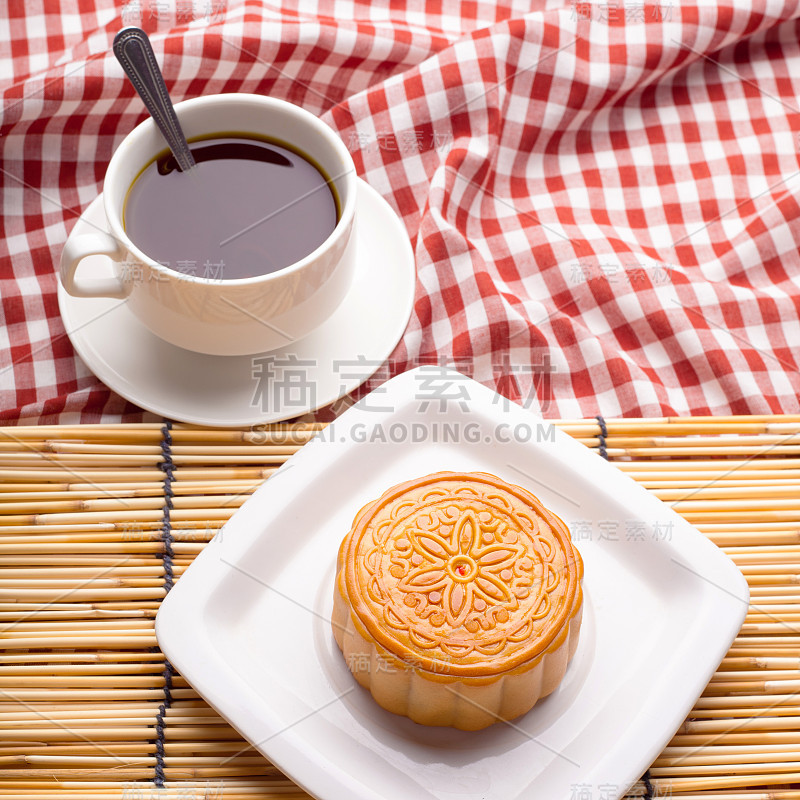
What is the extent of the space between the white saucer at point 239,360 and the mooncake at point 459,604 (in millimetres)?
186

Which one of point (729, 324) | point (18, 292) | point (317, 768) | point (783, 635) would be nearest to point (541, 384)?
point (729, 324)

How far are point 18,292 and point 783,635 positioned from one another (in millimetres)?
911

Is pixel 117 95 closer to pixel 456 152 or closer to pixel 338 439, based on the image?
pixel 456 152

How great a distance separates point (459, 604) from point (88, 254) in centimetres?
47

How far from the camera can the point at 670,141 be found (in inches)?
45.9

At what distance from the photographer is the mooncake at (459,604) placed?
2.31ft

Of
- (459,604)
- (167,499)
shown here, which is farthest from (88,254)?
(459,604)

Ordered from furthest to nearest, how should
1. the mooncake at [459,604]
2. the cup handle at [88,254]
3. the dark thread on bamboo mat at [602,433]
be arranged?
the dark thread on bamboo mat at [602,433]
the cup handle at [88,254]
the mooncake at [459,604]

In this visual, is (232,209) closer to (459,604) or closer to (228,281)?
(228,281)

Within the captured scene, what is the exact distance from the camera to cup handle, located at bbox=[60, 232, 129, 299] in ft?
2.64

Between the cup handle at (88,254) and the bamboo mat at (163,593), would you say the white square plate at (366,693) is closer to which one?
the bamboo mat at (163,593)

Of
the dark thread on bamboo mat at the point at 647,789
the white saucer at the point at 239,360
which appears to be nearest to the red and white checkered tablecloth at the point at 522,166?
the white saucer at the point at 239,360

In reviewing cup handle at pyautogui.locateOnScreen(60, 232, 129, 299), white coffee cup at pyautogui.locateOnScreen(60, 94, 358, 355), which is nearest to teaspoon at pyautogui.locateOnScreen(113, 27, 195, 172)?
white coffee cup at pyautogui.locateOnScreen(60, 94, 358, 355)

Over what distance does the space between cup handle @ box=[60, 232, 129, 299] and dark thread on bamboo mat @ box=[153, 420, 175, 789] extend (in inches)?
6.1
